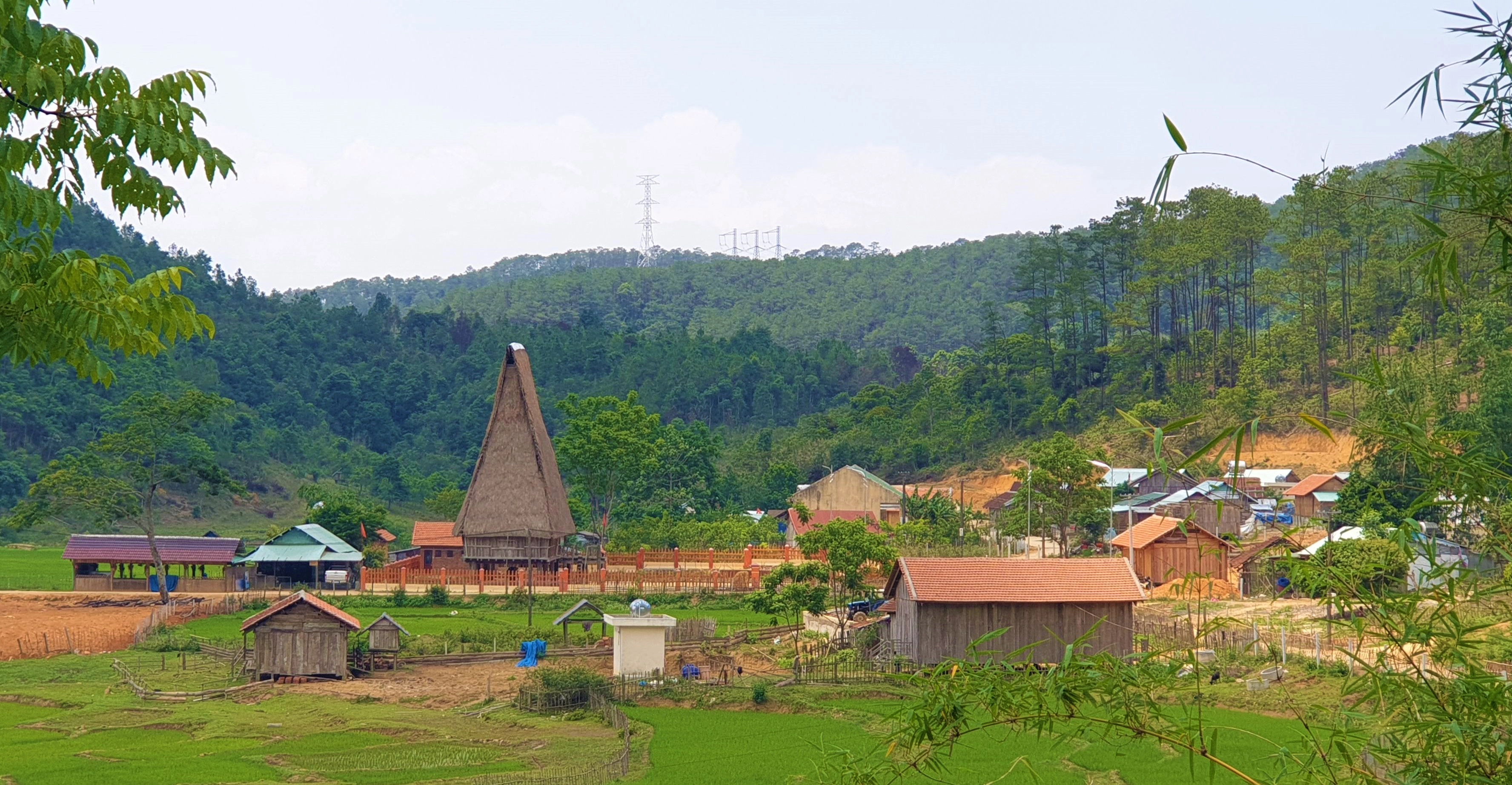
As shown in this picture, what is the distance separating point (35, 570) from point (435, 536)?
51.7 ft

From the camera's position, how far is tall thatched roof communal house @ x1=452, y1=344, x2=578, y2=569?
1955 inches

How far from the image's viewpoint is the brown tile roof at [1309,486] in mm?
52188

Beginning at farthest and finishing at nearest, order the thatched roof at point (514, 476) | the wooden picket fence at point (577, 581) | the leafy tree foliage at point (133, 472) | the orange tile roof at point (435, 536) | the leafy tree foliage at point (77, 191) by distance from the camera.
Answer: the orange tile roof at point (435, 536) < the thatched roof at point (514, 476) < the wooden picket fence at point (577, 581) < the leafy tree foliage at point (133, 472) < the leafy tree foliage at point (77, 191)

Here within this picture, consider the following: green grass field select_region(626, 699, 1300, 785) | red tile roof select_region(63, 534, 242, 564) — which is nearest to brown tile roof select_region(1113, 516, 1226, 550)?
green grass field select_region(626, 699, 1300, 785)

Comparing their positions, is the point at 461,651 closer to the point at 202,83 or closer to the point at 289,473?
the point at 202,83

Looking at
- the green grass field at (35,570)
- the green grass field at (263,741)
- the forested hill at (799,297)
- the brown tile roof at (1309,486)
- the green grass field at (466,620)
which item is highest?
the forested hill at (799,297)

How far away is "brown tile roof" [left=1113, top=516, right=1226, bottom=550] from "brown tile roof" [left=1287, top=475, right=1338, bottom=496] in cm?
895

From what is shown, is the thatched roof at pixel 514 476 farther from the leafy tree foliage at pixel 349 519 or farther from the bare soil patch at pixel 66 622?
the bare soil patch at pixel 66 622

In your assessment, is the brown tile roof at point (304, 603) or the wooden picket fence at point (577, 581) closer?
the brown tile roof at point (304, 603)

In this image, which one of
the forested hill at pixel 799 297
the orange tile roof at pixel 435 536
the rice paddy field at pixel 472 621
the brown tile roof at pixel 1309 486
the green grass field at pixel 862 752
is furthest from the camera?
the forested hill at pixel 799 297

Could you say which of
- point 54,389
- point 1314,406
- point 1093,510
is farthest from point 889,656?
point 54,389

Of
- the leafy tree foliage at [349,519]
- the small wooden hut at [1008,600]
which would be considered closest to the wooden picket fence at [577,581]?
the leafy tree foliage at [349,519]

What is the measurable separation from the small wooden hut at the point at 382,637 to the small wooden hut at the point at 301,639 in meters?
0.91

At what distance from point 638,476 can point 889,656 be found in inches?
1287
